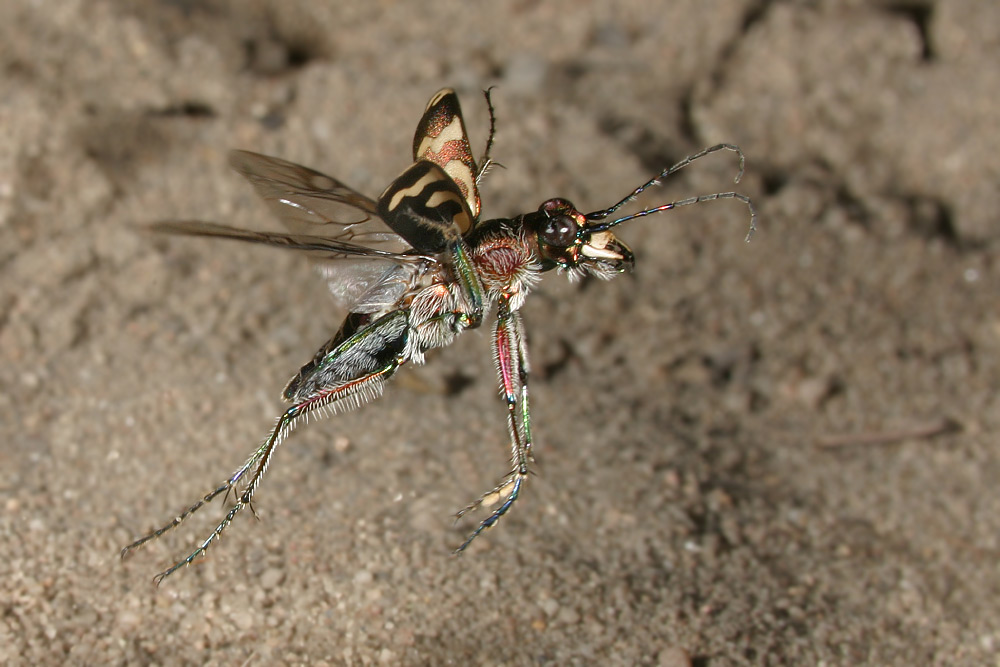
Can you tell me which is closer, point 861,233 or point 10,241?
point 10,241

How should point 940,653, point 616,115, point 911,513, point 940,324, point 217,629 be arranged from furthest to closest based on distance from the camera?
point 616,115 < point 940,324 < point 911,513 < point 940,653 < point 217,629

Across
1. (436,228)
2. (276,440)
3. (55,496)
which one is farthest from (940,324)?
(55,496)

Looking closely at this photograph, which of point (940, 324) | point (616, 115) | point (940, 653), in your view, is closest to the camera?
point (940, 653)

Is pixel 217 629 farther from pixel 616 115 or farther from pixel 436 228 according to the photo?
pixel 616 115

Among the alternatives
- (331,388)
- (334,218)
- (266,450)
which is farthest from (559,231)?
(266,450)

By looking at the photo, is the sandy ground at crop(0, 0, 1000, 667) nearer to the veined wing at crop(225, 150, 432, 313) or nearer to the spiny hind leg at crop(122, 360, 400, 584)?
the spiny hind leg at crop(122, 360, 400, 584)

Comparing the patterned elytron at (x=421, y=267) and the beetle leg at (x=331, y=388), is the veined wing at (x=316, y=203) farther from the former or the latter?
the beetle leg at (x=331, y=388)

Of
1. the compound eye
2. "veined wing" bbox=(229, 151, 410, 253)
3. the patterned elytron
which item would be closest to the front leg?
the patterned elytron
